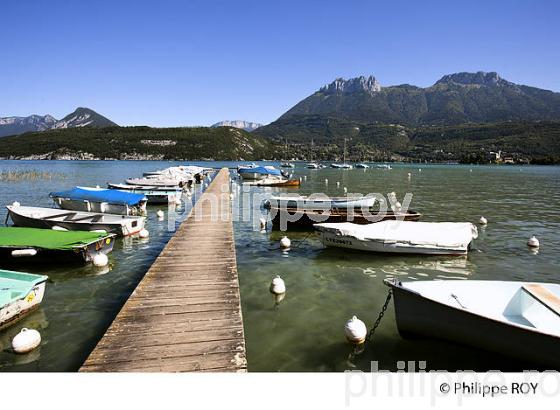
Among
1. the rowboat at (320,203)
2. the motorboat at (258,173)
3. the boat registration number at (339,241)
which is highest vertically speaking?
the motorboat at (258,173)

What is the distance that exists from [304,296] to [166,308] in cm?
473

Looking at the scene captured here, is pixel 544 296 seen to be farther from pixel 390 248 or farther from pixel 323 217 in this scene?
pixel 323 217

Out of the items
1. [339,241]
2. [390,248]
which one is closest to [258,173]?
[339,241]

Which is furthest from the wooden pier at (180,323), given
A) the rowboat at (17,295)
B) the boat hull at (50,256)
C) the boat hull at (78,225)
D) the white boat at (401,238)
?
the boat hull at (78,225)

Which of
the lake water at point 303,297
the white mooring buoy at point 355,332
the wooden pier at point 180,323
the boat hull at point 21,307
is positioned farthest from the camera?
the boat hull at point 21,307

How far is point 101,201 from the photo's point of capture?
936 inches

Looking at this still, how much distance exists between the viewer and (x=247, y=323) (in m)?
9.55

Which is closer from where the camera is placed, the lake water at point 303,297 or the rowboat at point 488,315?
the rowboat at point 488,315

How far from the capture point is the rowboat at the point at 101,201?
934 inches

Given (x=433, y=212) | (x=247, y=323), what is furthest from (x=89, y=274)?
(x=433, y=212)

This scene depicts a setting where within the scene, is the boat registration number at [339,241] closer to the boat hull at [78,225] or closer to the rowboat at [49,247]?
the rowboat at [49,247]

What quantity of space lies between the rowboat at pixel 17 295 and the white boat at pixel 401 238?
11087 mm

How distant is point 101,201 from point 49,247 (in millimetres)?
11404
